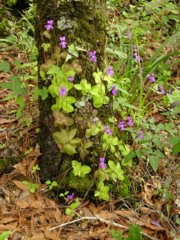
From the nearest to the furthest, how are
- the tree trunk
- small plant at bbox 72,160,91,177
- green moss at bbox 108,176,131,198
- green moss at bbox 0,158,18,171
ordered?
the tree trunk → small plant at bbox 72,160,91,177 → green moss at bbox 108,176,131,198 → green moss at bbox 0,158,18,171

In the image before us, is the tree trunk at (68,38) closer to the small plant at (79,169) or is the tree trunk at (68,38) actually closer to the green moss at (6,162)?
the small plant at (79,169)

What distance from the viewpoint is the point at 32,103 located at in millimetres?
2332

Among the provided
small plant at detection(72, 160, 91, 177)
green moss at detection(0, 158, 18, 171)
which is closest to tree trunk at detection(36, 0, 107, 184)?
small plant at detection(72, 160, 91, 177)

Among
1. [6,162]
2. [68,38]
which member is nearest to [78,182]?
[6,162]

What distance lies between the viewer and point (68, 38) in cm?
136

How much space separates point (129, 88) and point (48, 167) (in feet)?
4.92

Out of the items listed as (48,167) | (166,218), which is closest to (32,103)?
(48,167)

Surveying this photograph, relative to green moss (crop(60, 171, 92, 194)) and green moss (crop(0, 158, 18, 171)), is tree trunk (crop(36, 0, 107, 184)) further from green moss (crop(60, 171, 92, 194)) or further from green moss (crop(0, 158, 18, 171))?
green moss (crop(0, 158, 18, 171))

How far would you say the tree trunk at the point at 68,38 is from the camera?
1.33 metres

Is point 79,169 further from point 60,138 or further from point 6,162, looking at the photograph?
point 6,162

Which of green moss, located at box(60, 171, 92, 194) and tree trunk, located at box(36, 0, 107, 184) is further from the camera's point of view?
green moss, located at box(60, 171, 92, 194)

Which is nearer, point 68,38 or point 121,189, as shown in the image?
point 68,38

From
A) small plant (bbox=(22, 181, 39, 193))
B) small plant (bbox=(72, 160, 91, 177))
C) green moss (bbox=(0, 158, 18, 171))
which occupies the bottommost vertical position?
small plant (bbox=(22, 181, 39, 193))

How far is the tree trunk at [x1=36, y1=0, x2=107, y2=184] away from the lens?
1.33 m
